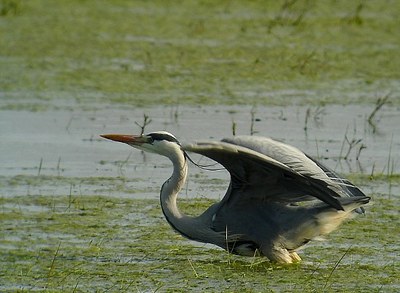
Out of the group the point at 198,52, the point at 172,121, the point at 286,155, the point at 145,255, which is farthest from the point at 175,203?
the point at 198,52

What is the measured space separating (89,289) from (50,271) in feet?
0.99

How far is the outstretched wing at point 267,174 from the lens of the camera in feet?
18.2

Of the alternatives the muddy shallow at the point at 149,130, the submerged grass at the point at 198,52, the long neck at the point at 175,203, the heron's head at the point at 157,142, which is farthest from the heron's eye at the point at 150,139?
the submerged grass at the point at 198,52

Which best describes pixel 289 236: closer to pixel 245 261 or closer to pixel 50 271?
pixel 245 261

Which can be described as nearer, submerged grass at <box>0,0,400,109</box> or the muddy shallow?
the muddy shallow

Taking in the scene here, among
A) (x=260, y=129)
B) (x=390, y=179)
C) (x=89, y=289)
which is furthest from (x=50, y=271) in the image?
(x=260, y=129)

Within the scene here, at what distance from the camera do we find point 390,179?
779 centimetres

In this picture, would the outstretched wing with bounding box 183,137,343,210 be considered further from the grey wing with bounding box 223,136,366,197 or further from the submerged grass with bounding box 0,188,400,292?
the submerged grass with bounding box 0,188,400,292

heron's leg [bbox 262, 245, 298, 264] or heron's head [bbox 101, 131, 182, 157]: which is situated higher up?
heron's head [bbox 101, 131, 182, 157]

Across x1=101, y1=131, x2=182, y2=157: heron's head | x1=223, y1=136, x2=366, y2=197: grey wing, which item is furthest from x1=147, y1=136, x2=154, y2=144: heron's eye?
x1=223, y1=136, x2=366, y2=197: grey wing

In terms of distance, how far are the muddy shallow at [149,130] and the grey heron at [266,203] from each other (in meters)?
1.31

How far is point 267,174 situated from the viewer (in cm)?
580

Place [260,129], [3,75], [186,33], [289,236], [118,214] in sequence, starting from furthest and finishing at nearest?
[186,33]
[3,75]
[260,129]
[118,214]
[289,236]

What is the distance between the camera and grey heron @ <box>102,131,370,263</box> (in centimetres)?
573
